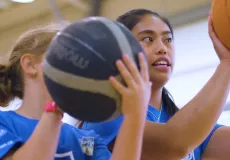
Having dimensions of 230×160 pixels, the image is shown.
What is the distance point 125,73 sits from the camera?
0.84 metres

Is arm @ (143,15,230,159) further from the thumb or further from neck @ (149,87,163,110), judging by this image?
neck @ (149,87,163,110)

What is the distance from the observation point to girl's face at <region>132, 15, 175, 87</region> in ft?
4.09

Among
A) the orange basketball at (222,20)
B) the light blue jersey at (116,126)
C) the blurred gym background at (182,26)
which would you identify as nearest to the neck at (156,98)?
the light blue jersey at (116,126)

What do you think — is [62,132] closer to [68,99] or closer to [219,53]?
[68,99]

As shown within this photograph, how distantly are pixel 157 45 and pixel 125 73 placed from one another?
0.44 metres

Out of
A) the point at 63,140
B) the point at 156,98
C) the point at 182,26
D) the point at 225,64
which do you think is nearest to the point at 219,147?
the point at 156,98

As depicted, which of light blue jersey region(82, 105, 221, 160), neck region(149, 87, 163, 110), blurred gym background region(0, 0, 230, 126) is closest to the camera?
light blue jersey region(82, 105, 221, 160)

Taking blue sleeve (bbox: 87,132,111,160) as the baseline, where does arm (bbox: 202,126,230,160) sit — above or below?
below

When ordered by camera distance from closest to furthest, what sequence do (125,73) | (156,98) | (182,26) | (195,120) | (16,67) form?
(125,73) < (195,120) < (16,67) < (156,98) < (182,26)

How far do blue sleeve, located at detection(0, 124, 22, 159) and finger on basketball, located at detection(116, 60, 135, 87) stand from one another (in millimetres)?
323

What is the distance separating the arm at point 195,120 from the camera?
3.61ft

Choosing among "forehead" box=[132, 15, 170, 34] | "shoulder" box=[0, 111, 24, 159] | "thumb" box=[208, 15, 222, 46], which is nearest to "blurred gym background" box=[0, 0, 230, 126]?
"forehead" box=[132, 15, 170, 34]

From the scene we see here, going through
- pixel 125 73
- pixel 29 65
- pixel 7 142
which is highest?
pixel 125 73

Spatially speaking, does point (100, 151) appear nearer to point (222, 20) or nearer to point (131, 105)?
point (131, 105)
